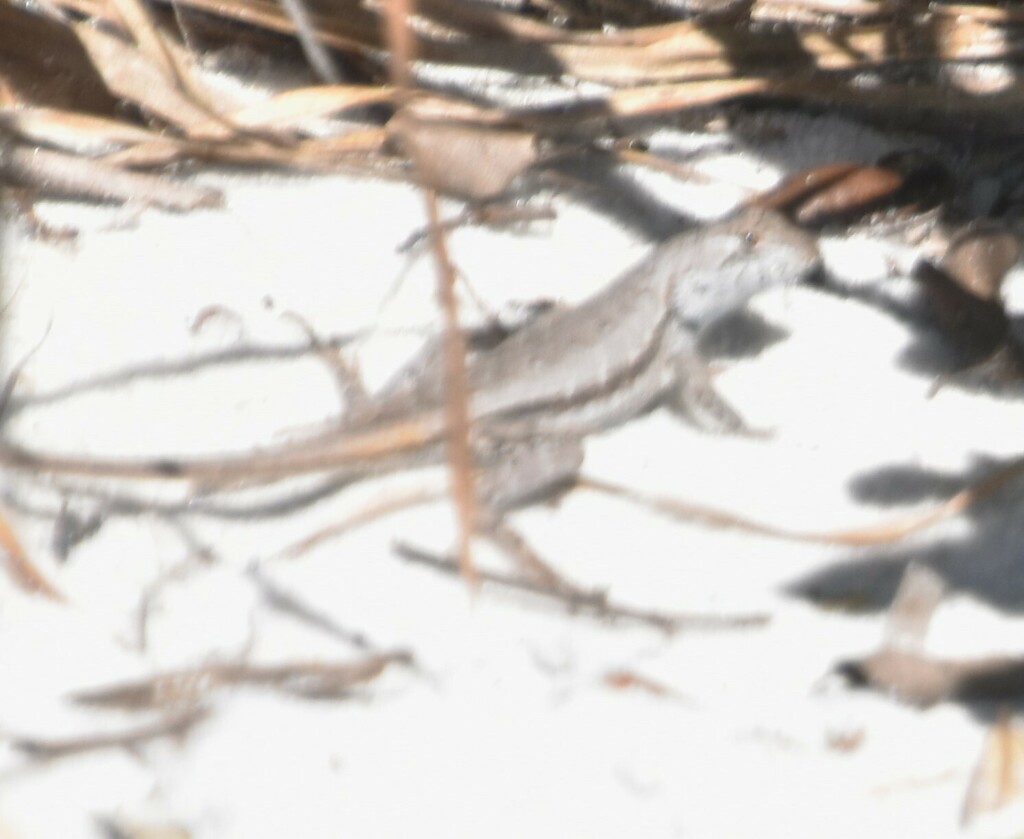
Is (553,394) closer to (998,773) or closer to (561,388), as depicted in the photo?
(561,388)

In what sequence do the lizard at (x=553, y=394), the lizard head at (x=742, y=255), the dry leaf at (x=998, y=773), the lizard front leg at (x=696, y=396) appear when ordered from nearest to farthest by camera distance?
1. the dry leaf at (x=998, y=773)
2. the lizard at (x=553, y=394)
3. the lizard front leg at (x=696, y=396)
4. the lizard head at (x=742, y=255)

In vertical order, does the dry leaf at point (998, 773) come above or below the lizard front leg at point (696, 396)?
below

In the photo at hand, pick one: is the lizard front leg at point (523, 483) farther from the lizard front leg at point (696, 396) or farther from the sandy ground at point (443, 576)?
the lizard front leg at point (696, 396)

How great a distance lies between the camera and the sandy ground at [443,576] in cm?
103

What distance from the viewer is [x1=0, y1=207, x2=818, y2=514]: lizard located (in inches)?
46.8

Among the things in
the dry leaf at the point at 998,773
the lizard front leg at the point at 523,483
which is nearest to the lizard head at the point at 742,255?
the lizard front leg at the point at 523,483

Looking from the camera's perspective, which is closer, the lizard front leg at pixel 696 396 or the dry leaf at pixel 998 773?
the dry leaf at pixel 998 773

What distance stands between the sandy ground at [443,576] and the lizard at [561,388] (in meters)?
0.04

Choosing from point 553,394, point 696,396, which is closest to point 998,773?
point 696,396

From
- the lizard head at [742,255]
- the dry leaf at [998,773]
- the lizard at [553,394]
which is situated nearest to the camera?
the dry leaf at [998,773]

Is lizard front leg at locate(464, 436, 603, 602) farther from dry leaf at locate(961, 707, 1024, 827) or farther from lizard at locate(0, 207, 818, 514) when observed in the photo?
dry leaf at locate(961, 707, 1024, 827)

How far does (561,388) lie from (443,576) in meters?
0.34

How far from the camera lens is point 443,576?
118 cm

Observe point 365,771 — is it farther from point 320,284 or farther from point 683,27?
point 683,27
